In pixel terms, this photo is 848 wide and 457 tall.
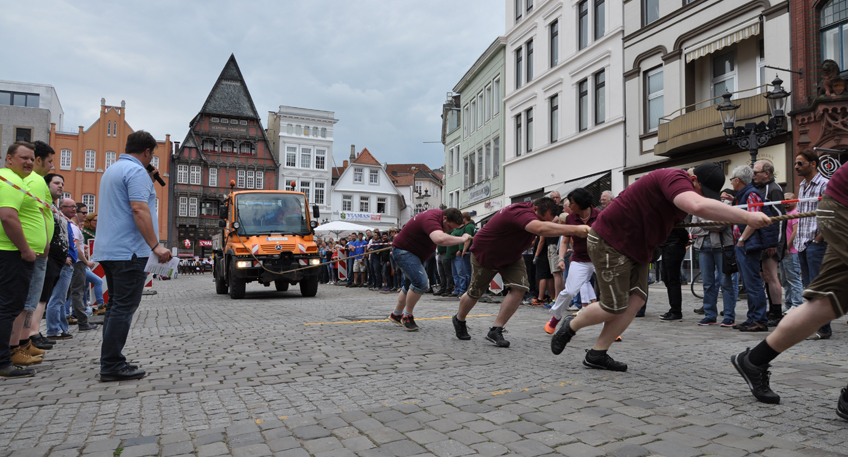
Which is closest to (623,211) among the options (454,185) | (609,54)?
(609,54)

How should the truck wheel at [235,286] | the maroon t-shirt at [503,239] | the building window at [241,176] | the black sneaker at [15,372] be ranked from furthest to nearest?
the building window at [241,176] < the truck wheel at [235,286] < the maroon t-shirt at [503,239] < the black sneaker at [15,372]

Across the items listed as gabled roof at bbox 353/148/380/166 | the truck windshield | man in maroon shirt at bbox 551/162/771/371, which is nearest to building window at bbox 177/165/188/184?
gabled roof at bbox 353/148/380/166

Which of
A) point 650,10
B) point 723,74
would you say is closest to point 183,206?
point 650,10

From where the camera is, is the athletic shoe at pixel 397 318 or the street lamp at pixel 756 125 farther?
the street lamp at pixel 756 125

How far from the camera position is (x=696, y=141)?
1828 centimetres

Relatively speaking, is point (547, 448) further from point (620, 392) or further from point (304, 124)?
point (304, 124)

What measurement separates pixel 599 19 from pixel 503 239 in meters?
Answer: 20.6

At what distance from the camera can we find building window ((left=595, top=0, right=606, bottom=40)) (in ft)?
→ 79.5

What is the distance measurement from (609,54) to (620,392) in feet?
70.8

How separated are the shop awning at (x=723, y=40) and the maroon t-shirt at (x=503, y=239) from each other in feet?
48.7

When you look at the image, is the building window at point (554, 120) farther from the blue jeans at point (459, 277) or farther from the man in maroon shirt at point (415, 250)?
the man in maroon shirt at point (415, 250)

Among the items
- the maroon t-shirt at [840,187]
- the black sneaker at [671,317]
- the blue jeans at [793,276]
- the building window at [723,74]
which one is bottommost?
the black sneaker at [671,317]

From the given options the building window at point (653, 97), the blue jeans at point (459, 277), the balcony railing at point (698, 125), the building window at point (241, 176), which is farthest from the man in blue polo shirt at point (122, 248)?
the building window at point (241, 176)

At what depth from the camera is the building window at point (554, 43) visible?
2725cm
